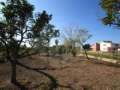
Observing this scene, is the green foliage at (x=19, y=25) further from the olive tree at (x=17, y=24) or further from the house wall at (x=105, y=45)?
the house wall at (x=105, y=45)

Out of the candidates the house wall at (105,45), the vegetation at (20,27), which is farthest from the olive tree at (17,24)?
the house wall at (105,45)

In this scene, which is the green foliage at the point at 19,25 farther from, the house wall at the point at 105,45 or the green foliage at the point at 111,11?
the house wall at the point at 105,45

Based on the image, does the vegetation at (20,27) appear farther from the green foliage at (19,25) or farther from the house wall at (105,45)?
the house wall at (105,45)

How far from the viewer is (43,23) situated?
20.7 metres

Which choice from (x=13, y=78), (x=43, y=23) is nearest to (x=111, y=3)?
(x=43, y=23)

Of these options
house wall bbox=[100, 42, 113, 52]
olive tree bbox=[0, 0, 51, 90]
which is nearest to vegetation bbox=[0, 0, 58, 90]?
olive tree bbox=[0, 0, 51, 90]

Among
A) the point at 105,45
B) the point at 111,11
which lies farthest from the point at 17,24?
the point at 105,45

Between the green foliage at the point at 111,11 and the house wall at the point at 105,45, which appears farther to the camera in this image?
the house wall at the point at 105,45

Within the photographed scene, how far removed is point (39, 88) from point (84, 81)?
506 cm

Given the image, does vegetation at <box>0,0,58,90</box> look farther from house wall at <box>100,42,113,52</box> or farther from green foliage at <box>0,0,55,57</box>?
house wall at <box>100,42,113,52</box>

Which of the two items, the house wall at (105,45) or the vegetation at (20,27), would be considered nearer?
the vegetation at (20,27)

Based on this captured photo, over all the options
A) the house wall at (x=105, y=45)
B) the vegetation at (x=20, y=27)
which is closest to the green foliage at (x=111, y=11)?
the vegetation at (x=20, y=27)

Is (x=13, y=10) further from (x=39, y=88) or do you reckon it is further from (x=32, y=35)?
(x=39, y=88)

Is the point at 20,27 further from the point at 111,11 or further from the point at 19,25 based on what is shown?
the point at 111,11
